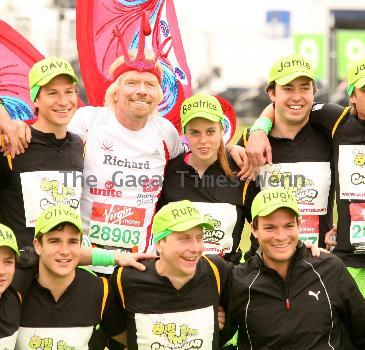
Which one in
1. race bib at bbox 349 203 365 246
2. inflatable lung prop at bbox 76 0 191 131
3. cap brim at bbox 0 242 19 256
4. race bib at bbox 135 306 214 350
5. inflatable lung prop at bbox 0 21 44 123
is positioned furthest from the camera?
inflatable lung prop at bbox 76 0 191 131

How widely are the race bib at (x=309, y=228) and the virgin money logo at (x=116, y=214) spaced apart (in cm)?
114

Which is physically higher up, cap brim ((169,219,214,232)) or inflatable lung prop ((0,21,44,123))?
inflatable lung prop ((0,21,44,123))

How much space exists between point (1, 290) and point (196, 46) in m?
26.5

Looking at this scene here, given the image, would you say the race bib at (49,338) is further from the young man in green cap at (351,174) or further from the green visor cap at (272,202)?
the young man in green cap at (351,174)

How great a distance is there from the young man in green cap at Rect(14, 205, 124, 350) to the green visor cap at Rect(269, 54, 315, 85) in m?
1.87

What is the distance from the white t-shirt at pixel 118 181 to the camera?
7.08 meters

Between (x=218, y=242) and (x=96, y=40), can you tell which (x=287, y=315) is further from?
(x=96, y=40)

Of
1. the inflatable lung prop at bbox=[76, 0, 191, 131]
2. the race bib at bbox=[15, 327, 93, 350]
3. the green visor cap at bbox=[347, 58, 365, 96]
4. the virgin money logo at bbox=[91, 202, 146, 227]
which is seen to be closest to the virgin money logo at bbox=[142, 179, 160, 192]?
the virgin money logo at bbox=[91, 202, 146, 227]

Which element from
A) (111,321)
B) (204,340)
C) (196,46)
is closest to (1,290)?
(111,321)

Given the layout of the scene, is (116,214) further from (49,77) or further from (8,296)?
(8,296)

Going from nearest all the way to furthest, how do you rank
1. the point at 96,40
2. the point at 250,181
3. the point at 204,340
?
the point at 204,340
the point at 250,181
the point at 96,40

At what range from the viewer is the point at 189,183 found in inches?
284

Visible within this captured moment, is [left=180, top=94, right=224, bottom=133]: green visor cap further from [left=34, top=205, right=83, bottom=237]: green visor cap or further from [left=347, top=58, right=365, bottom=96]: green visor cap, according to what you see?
[left=34, top=205, right=83, bottom=237]: green visor cap

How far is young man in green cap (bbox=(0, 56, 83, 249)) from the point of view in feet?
22.2
